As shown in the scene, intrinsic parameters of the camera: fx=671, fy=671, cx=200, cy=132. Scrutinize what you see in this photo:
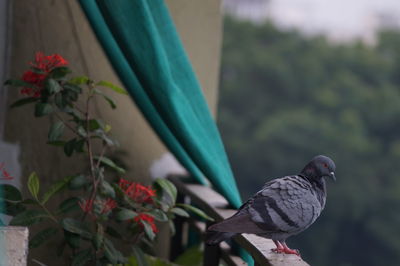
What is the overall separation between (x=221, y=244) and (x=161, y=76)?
55cm

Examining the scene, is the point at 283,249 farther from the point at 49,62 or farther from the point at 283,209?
the point at 49,62

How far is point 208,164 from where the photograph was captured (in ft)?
5.83

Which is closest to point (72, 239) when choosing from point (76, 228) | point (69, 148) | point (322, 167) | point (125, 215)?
point (76, 228)

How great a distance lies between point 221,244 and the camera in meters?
1.97

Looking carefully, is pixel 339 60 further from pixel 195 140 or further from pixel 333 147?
pixel 195 140

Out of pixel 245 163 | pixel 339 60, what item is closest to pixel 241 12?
pixel 339 60

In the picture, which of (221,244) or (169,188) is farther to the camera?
(221,244)

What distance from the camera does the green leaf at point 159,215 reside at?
1.70 m

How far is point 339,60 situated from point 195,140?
64.2ft

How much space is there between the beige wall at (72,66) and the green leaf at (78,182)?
0.42m

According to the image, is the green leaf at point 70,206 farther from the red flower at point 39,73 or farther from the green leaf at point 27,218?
the red flower at point 39,73

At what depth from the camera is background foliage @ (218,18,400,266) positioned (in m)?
17.5

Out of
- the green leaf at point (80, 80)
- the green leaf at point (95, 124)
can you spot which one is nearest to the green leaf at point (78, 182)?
the green leaf at point (95, 124)

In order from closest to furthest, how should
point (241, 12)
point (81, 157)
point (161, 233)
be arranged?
point (81, 157) < point (161, 233) < point (241, 12)
